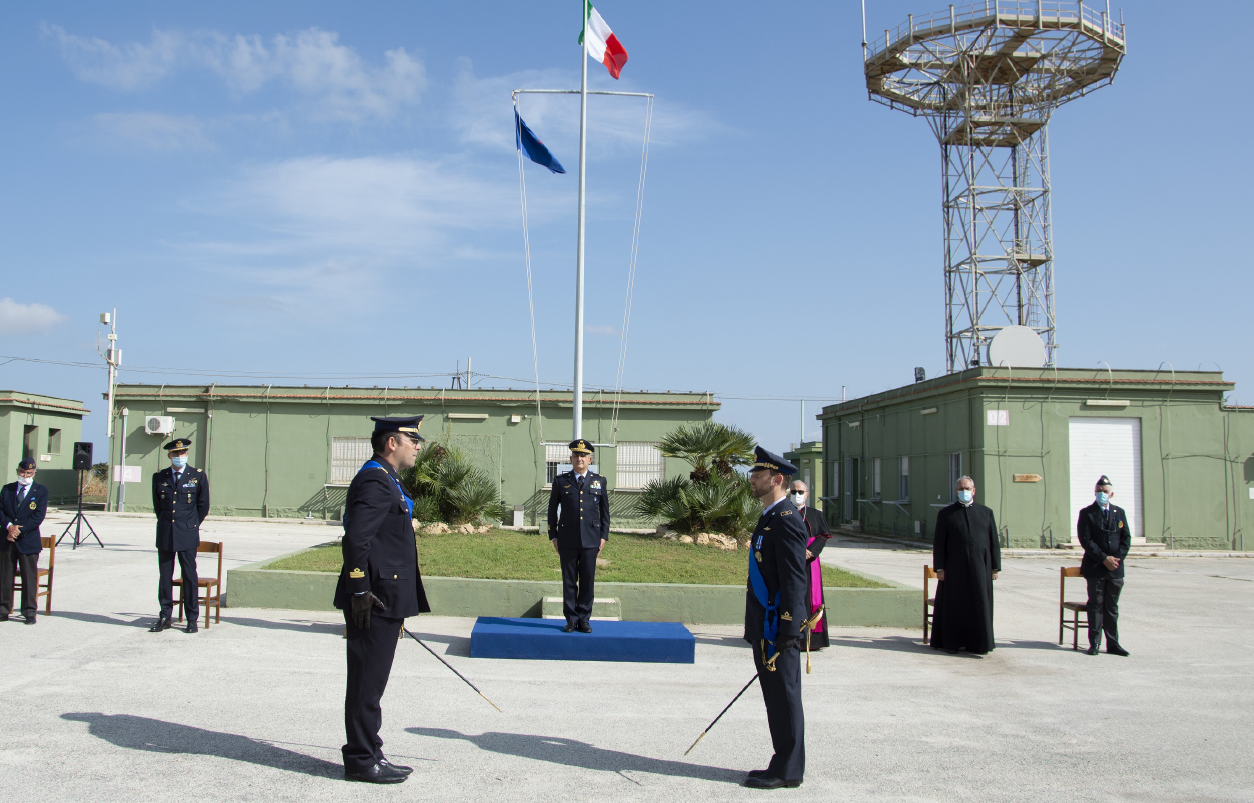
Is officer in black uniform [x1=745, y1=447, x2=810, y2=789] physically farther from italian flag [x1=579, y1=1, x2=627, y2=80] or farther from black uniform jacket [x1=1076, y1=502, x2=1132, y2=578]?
italian flag [x1=579, y1=1, x2=627, y2=80]

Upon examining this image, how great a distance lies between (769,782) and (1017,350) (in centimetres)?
2173

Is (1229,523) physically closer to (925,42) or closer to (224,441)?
(925,42)

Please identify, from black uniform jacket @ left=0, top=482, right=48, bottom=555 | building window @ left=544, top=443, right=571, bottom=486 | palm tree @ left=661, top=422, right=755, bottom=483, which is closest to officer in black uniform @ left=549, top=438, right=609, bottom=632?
Answer: black uniform jacket @ left=0, top=482, right=48, bottom=555

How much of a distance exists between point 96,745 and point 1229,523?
2648 cm

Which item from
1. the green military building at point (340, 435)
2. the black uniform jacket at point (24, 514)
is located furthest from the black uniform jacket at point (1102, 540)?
the green military building at point (340, 435)

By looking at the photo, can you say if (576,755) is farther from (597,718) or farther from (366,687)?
(366,687)

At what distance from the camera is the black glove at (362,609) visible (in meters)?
4.97

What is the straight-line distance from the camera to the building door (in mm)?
23172

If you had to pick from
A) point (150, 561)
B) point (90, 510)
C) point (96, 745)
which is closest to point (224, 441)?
point (90, 510)

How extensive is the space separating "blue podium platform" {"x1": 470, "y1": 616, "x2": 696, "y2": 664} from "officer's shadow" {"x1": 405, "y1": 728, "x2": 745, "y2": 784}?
243 centimetres

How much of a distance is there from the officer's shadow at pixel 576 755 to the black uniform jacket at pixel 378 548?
1.09 metres

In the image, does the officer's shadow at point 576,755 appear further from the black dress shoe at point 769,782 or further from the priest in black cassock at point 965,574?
the priest in black cassock at point 965,574

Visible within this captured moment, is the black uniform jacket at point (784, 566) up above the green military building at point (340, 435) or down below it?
below

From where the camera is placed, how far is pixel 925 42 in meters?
37.3
